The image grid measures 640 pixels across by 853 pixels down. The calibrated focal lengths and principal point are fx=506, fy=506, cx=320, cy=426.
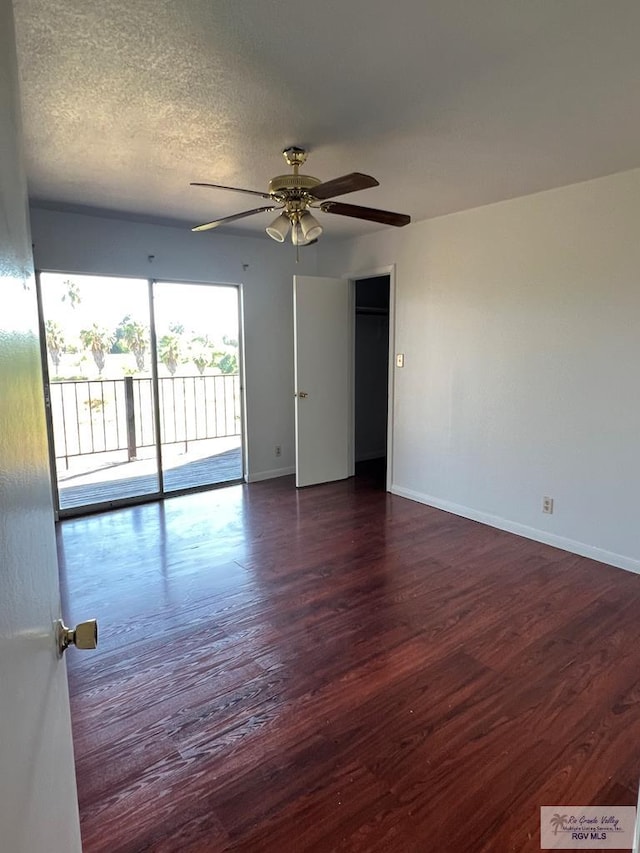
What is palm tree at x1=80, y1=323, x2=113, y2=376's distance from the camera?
14.3 ft

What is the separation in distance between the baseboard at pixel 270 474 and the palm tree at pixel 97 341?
1.84 metres

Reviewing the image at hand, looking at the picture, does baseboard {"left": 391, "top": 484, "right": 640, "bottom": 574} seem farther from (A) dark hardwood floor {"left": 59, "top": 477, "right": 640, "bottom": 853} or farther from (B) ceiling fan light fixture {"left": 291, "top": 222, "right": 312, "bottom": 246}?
(B) ceiling fan light fixture {"left": 291, "top": 222, "right": 312, "bottom": 246}

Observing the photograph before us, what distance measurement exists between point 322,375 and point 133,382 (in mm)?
1853

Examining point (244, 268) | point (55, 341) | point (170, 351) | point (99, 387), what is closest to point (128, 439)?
point (99, 387)

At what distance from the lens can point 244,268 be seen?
16.6 feet

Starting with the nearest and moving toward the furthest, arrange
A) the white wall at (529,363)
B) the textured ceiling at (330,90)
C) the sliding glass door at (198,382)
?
the textured ceiling at (330,90)
the white wall at (529,363)
the sliding glass door at (198,382)

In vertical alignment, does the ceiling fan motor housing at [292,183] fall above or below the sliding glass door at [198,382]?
above

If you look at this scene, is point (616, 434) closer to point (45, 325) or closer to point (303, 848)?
point (303, 848)

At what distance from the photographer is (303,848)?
4.89 feet

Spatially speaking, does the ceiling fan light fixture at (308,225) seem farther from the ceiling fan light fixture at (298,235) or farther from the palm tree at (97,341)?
the palm tree at (97,341)

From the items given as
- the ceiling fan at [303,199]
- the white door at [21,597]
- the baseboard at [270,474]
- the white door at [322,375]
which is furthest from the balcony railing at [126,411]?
the white door at [21,597]

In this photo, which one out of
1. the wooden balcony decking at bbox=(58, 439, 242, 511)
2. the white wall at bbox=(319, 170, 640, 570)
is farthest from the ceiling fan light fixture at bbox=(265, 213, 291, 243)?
the wooden balcony decking at bbox=(58, 439, 242, 511)

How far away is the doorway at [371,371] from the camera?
607 cm

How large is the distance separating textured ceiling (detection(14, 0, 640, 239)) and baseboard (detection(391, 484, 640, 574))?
93.9 inches
